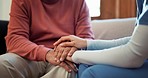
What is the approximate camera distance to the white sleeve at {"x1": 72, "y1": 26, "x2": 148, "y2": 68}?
0.76 metres

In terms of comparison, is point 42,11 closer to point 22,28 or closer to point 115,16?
point 22,28

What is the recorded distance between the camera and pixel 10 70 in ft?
3.35

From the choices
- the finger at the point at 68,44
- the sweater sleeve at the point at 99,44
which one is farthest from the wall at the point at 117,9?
the finger at the point at 68,44

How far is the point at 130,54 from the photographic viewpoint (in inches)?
31.3

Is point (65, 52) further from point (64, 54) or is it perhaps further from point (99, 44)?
point (99, 44)

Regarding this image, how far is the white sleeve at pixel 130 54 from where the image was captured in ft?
2.50

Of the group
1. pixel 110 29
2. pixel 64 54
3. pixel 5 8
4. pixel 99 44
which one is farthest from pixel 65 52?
pixel 5 8

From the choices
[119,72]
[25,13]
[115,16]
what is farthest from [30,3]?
[115,16]

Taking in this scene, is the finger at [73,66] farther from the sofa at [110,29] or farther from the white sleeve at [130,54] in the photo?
the sofa at [110,29]

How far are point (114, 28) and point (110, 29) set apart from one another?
0.03 metres

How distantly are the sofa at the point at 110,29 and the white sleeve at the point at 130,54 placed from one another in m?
0.72

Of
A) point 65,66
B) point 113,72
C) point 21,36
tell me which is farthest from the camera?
point 21,36

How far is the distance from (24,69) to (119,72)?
50 centimetres

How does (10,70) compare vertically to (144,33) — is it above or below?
below
